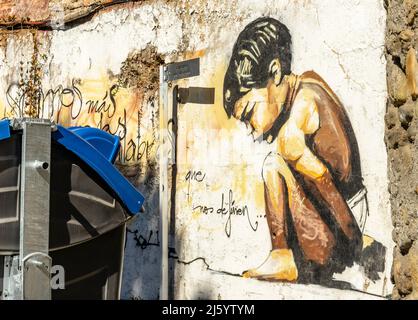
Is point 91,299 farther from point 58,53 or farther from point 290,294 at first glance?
point 58,53

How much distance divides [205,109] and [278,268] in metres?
1.83

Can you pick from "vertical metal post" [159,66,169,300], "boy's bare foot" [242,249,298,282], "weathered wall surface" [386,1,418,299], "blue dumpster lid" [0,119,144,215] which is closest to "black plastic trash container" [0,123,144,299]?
"blue dumpster lid" [0,119,144,215]

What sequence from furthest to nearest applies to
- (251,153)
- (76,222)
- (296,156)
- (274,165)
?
(251,153), (274,165), (296,156), (76,222)

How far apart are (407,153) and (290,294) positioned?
1865mm

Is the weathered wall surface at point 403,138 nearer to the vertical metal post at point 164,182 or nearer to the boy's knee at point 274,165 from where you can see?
the boy's knee at point 274,165

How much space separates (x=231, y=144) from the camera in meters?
8.31

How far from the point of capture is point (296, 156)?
24.9 feet

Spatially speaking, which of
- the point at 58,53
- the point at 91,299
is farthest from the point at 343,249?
the point at 58,53

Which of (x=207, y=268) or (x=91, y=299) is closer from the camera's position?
(x=91, y=299)

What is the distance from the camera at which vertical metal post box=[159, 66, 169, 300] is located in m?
8.72

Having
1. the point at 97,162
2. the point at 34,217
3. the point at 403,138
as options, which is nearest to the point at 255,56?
the point at 403,138

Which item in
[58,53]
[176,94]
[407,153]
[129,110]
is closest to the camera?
[407,153]

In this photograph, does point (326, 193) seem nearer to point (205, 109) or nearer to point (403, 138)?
point (403, 138)

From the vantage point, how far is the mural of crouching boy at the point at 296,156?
7133 mm
